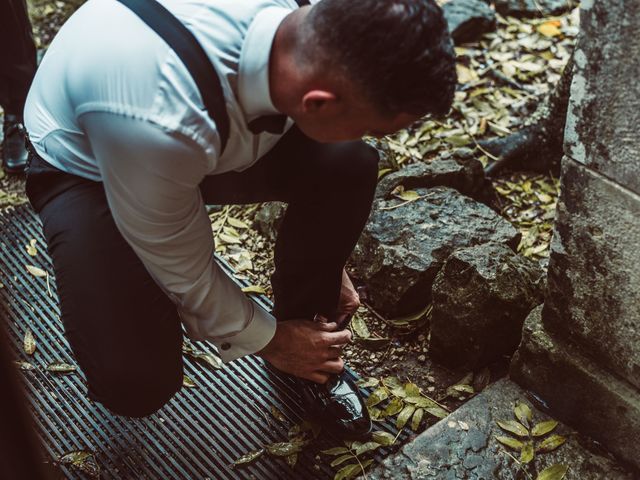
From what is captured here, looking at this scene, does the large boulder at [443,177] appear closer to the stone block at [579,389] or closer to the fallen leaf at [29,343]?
the stone block at [579,389]

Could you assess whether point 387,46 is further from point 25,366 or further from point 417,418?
point 25,366

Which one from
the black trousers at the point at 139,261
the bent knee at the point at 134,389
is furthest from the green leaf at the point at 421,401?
the bent knee at the point at 134,389

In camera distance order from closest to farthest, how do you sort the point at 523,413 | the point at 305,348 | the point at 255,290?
1. the point at 305,348
2. the point at 523,413
3. the point at 255,290

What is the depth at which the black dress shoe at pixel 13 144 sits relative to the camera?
3.47m

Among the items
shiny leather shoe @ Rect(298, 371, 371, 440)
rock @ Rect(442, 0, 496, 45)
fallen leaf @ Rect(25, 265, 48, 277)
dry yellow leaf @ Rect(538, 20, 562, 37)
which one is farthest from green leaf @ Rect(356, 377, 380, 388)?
dry yellow leaf @ Rect(538, 20, 562, 37)

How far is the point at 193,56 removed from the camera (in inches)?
64.0

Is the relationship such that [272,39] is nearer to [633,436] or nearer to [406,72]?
[406,72]

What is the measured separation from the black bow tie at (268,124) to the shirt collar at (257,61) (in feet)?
0.24

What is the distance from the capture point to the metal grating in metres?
2.27

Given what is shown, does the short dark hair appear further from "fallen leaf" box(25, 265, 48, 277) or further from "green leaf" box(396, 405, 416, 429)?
"fallen leaf" box(25, 265, 48, 277)

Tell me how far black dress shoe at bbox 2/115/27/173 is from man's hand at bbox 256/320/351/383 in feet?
6.27

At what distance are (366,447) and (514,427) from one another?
1.48ft

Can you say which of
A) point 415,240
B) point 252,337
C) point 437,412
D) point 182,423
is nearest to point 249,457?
point 182,423

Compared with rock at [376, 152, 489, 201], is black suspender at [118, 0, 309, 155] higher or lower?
higher
